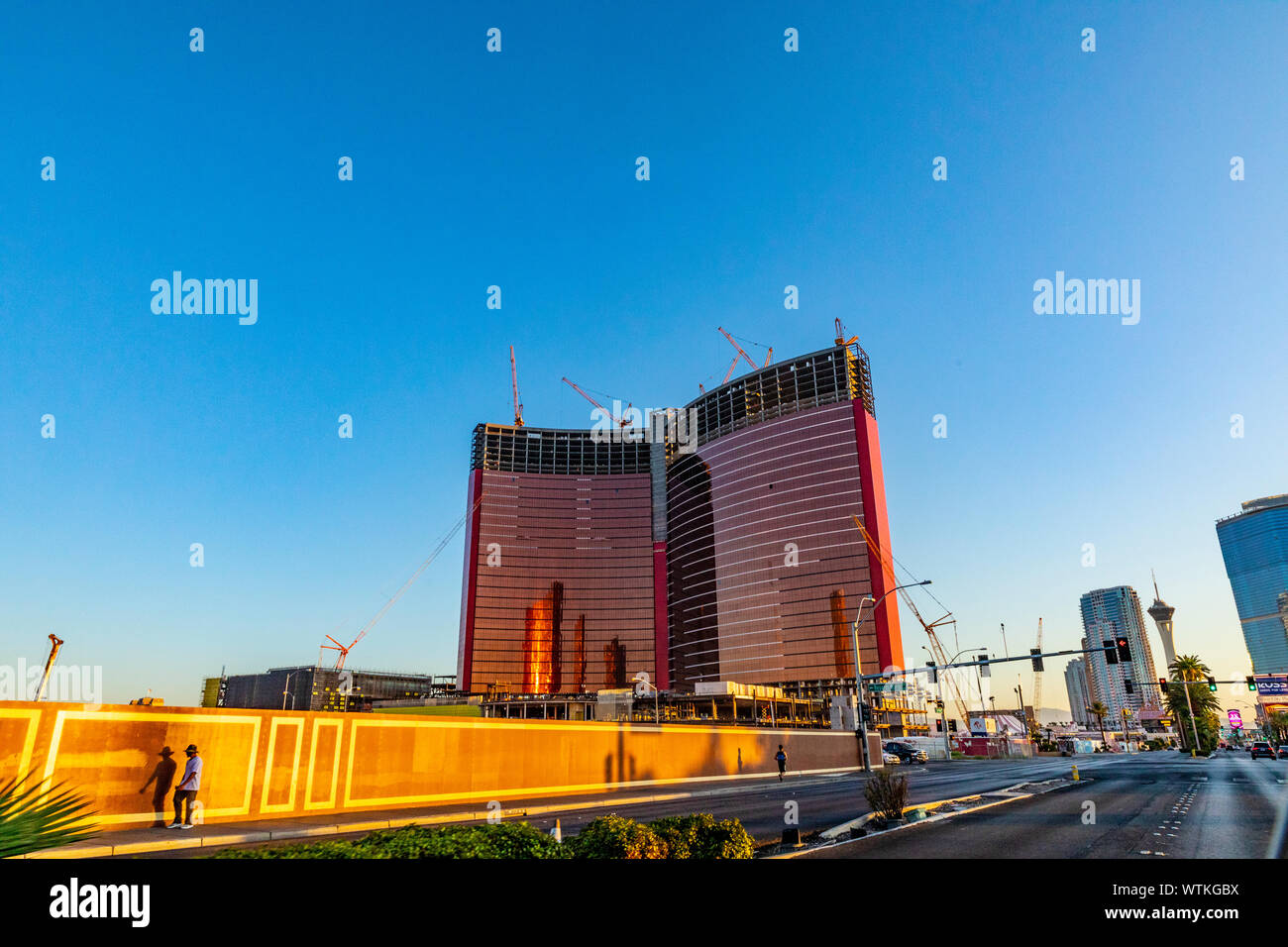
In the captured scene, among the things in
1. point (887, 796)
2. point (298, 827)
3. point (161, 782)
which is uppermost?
point (161, 782)

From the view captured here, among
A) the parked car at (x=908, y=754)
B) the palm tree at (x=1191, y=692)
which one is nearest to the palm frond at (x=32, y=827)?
the parked car at (x=908, y=754)

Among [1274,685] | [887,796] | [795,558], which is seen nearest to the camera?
[887,796]

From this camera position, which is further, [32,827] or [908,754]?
[908,754]

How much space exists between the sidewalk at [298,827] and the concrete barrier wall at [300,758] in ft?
3.28

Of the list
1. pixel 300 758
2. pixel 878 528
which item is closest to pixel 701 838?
pixel 300 758

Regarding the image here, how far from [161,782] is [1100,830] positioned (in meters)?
23.8

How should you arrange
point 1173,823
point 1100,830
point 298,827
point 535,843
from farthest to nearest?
point 1173,823
point 298,827
point 1100,830
point 535,843

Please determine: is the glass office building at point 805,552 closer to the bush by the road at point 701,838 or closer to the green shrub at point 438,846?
the bush by the road at point 701,838

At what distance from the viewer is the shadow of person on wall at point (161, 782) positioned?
17609 millimetres

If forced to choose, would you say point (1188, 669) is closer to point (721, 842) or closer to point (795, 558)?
point (795, 558)

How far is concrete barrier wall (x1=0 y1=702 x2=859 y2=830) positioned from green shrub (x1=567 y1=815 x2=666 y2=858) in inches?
508

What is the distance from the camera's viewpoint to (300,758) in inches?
829
